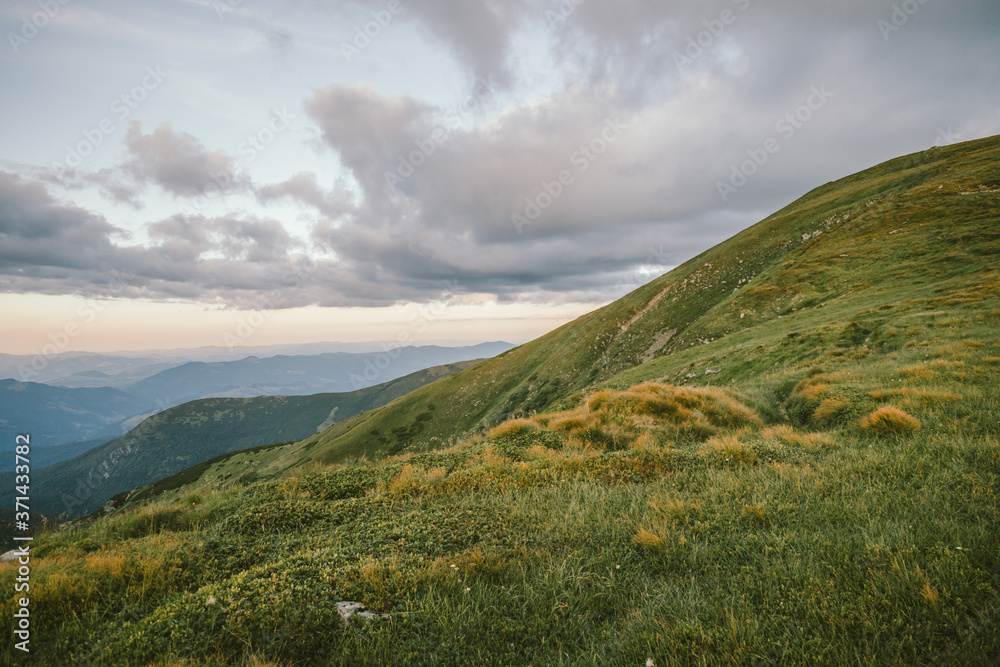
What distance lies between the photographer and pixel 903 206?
5022 centimetres

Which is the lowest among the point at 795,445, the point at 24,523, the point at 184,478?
the point at 184,478

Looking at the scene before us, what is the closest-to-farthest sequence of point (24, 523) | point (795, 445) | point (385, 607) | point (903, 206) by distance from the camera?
point (385, 607), point (24, 523), point (795, 445), point (903, 206)

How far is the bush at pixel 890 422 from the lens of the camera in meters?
9.63

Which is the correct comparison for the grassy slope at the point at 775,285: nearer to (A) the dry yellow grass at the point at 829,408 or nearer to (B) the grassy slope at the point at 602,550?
(A) the dry yellow grass at the point at 829,408

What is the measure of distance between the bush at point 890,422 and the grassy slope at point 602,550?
0.06m

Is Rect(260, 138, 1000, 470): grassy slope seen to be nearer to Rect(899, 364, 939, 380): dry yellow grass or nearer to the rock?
Rect(899, 364, 939, 380): dry yellow grass

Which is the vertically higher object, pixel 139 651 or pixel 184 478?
pixel 139 651

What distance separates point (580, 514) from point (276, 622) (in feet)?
15.9

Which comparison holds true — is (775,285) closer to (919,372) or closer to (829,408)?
(919,372)

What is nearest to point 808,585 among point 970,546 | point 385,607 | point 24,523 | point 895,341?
point 970,546

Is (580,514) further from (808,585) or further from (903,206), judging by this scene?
(903,206)

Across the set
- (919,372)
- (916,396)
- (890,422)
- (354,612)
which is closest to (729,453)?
(890,422)

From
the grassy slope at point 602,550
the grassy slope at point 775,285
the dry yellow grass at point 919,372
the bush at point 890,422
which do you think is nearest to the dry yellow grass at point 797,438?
the grassy slope at point 602,550

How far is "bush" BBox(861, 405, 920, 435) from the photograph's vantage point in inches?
379
